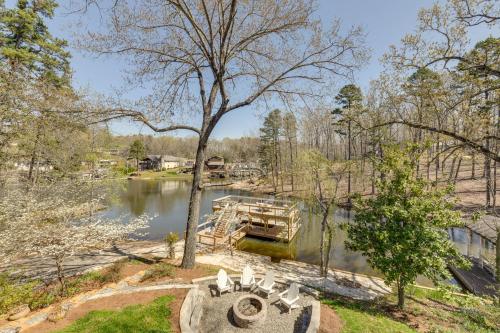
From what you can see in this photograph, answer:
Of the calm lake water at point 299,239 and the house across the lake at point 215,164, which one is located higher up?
the house across the lake at point 215,164

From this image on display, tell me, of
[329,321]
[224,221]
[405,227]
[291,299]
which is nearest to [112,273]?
[291,299]

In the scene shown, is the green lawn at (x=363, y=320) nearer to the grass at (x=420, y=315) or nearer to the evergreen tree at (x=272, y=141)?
the grass at (x=420, y=315)

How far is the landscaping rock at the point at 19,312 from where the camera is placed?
5.57 m

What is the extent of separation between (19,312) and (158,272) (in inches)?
140

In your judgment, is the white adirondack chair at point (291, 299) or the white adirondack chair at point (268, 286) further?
the white adirondack chair at point (268, 286)

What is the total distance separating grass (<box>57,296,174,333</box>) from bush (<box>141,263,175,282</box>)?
6.86 ft

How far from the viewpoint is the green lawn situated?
5.96 meters

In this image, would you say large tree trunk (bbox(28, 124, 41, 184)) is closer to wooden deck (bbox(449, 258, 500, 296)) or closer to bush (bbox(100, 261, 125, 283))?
bush (bbox(100, 261, 125, 283))

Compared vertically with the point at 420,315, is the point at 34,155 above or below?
above

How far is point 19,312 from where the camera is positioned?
5723 mm

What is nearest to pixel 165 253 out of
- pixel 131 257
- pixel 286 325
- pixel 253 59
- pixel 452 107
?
pixel 131 257

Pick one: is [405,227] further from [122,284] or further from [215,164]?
[215,164]

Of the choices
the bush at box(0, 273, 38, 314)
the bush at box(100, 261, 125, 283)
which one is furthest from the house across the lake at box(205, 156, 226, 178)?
the bush at box(0, 273, 38, 314)

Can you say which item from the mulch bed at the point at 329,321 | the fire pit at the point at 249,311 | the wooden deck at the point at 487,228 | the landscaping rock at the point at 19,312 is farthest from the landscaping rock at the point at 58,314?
the wooden deck at the point at 487,228
